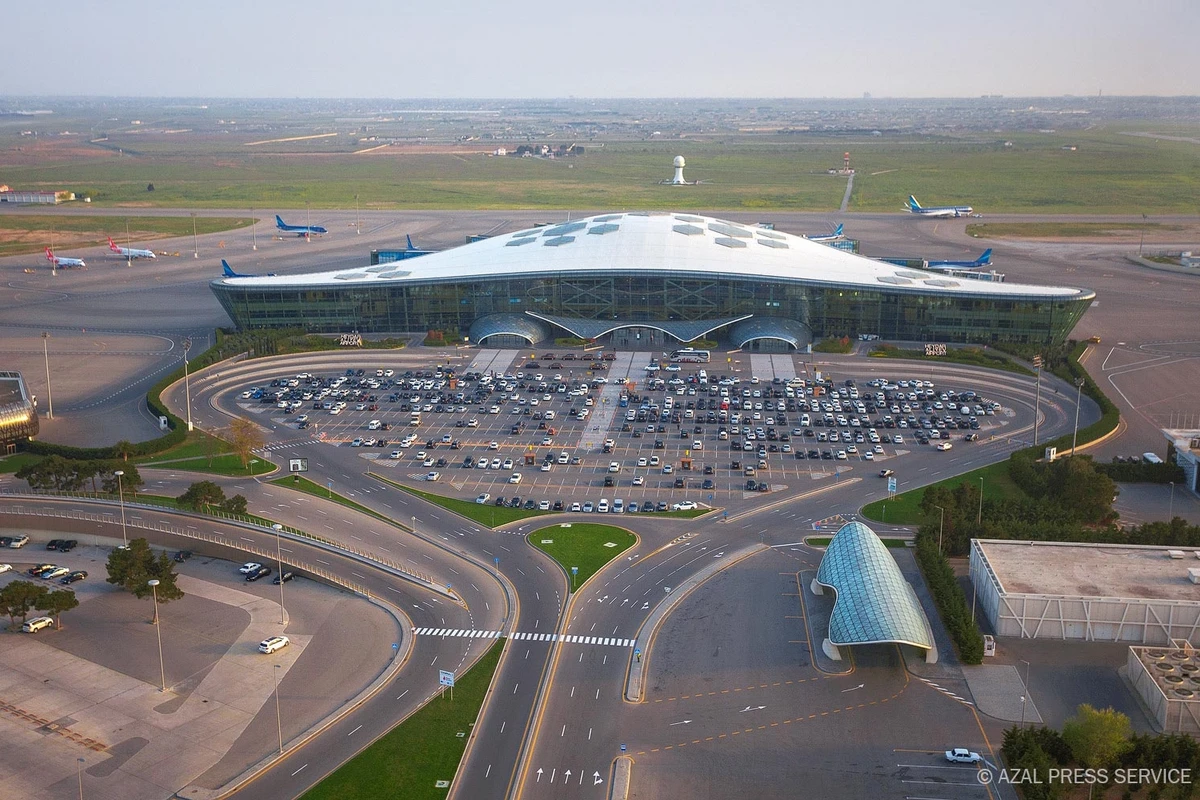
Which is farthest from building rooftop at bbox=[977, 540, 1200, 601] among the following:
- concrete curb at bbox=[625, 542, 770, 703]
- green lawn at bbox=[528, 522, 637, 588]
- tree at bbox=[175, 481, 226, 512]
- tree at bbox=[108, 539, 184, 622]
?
tree at bbox=[175, 481, 226, 512]

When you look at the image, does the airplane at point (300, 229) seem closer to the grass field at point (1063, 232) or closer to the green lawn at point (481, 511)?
the grass field at point (1063, 232)

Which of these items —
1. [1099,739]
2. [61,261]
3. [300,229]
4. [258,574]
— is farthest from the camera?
[300,229]

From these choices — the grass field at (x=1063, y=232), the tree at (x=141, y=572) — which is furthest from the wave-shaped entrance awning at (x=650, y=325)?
the grass field at (x=1063, y=232)

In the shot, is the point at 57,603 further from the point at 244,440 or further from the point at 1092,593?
the point at 1092,593

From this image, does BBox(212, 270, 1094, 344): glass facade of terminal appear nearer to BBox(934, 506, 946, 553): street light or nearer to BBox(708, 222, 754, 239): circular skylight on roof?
BBox(708, 222, 754, 239): circular skylight on roof

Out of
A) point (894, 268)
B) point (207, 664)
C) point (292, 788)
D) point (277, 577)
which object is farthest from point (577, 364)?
point (292, 788)

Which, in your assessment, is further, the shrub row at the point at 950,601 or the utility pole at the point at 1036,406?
the utility pole at the point at 1036,406

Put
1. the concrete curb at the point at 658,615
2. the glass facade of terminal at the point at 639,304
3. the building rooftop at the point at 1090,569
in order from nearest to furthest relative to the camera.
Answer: the concrete curb at the point at 658,615
the building rooftop at the point at 1090,569
the glass facade of terminal at the point at 639,304

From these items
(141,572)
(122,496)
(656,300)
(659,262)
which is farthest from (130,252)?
(141,572)
